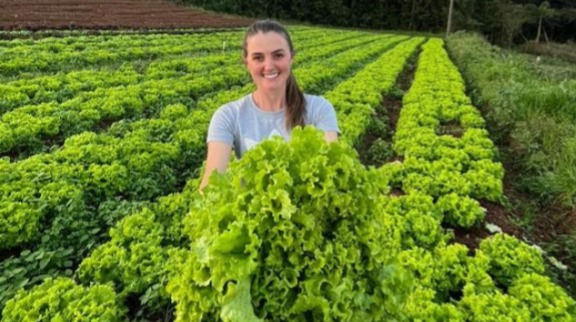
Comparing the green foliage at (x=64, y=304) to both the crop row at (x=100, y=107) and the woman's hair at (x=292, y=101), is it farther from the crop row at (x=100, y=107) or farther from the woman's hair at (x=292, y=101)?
the crop row at (x=100, y=107)

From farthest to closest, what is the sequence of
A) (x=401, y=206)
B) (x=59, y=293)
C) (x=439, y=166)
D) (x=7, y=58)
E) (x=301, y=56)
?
(x=301, y=56) < (x=7, y=58) < (x=439, y=166) < (x=401, y=206) < (x=59, y=293)

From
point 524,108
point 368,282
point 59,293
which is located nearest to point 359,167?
point 368,282

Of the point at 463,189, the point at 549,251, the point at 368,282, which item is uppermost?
the point at 368,282

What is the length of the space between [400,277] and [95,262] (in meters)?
2.90

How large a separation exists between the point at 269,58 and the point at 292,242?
1484 mm

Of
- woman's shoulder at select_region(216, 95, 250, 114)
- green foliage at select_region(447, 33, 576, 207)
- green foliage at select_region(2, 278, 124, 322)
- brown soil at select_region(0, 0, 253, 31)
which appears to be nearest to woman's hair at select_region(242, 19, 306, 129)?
woman's shoulder at select_region(216, 95, 250, 114)

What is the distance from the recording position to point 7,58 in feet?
42.1

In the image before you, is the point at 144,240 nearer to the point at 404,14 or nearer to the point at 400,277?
the point at 400,277

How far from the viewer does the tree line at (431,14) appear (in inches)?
2109

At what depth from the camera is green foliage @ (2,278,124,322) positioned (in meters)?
3.14

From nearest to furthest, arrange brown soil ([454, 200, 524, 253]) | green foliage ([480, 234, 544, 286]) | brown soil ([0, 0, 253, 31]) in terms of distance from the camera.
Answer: green foliage ([480, 234, 544, 286]), brown soil ([454, 200, 524, 253]), brown soil ([0, 0, 253, 31])

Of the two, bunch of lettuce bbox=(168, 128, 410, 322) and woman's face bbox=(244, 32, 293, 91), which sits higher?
woman's face bbox=(244, 32, 293, 91)

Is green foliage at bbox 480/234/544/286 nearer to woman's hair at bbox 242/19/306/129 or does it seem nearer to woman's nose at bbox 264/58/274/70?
woman's hair at bbox 242/19/306/129

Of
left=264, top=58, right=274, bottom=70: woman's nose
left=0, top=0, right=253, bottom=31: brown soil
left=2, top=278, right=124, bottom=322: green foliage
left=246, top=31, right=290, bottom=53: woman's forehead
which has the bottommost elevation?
left=2, top=278, right=124, bottom=322: green foliage
